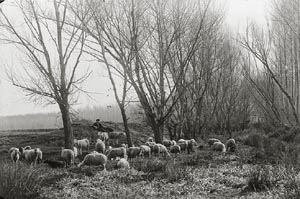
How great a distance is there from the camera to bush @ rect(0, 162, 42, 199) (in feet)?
19.7

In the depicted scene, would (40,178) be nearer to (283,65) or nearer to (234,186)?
(234,186)

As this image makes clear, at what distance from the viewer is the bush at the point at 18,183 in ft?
19.7

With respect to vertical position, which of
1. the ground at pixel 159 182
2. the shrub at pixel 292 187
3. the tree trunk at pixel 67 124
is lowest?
the ground at pixel 159 182

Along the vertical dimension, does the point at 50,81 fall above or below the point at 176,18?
below

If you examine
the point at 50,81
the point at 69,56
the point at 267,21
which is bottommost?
the point at 50,81

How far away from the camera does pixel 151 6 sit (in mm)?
15344

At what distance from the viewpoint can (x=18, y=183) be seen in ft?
20.3

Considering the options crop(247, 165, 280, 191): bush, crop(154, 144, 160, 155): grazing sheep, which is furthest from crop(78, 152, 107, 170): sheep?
crop(247, 165, 280, 191): bush

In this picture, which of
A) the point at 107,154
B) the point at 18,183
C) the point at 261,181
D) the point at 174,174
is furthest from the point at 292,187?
the point at 107,154

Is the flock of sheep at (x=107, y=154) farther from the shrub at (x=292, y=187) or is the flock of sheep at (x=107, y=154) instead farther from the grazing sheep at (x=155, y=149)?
the shrub at (x=292, y=187)

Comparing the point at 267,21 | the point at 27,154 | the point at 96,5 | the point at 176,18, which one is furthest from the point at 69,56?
the point at 267,21

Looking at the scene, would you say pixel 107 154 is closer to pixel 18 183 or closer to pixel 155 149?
pixel 155 149

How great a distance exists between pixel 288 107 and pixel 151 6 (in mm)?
14470

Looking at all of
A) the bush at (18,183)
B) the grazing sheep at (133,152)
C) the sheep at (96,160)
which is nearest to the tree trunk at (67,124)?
the grazing sheep at (133,152)
